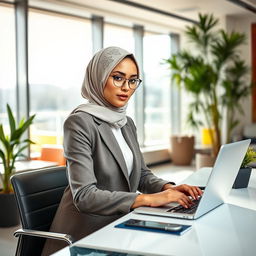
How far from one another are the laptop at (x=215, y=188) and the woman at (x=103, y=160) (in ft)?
0.14

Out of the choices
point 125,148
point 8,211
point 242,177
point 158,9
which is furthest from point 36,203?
point 158,9

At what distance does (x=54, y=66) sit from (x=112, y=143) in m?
5.22

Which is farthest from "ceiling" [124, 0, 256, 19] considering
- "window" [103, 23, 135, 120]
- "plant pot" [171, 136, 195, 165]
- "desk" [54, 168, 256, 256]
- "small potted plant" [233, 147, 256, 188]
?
"desk" [54, 168, 256, 256]

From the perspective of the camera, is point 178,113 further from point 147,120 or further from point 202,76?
point 202,76

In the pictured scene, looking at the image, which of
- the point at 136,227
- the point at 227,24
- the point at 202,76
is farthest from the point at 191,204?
the point at 227,24

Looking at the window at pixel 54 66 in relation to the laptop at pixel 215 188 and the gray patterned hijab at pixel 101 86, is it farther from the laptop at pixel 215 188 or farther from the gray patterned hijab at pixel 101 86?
the laptop at pixel 215 188

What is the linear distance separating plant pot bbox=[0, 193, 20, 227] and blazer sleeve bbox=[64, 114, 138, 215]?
2.77 m

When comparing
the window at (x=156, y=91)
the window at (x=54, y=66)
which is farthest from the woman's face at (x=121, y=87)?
the window at (x=156, y=91)

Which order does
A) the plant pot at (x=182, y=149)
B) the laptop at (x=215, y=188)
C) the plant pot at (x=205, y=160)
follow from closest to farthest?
the laptop at (x=215, y=188) < the plant pot at (x=205, y=160) < the plant pot at (x=182, y=149)

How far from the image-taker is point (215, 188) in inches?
61.9

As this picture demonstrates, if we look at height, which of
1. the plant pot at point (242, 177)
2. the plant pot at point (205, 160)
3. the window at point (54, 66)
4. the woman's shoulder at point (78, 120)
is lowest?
the plant pot at point (205, 160)

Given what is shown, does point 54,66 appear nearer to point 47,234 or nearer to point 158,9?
point 158,9

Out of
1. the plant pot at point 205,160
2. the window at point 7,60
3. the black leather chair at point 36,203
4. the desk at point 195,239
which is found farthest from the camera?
the plant pot at point 205,160

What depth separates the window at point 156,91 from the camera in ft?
29.0
